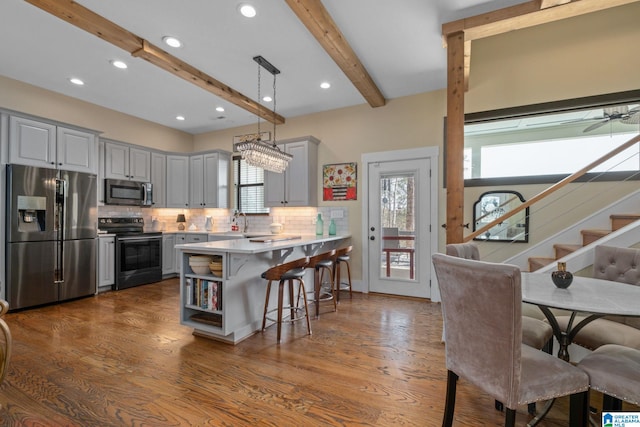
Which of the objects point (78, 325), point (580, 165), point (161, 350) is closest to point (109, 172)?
point (78, 325)

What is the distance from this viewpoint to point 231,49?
3.17 meters

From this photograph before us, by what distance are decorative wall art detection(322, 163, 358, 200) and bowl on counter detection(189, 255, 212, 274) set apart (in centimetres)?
252

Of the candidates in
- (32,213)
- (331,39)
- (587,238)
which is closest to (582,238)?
(587,238)

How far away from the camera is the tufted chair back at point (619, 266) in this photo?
2123 mm

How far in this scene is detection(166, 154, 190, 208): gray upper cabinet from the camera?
227 inches

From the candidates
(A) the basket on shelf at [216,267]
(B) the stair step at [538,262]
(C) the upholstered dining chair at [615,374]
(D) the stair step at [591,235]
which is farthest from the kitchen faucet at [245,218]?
(C) the upholstered dining chair at [615,374]

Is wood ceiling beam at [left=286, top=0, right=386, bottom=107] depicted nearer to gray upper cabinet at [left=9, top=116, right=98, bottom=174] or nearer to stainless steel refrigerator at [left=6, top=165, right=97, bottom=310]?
gray upper cabinet at [left=9, top=116, right=98, bottom=174]

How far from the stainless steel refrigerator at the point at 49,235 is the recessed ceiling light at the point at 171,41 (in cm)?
239

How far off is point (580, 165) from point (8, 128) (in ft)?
23.1

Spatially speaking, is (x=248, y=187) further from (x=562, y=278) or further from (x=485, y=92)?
(x=562, y=278)

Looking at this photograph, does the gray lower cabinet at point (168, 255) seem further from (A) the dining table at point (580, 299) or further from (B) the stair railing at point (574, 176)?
(A) the dining table at point (580, 299)

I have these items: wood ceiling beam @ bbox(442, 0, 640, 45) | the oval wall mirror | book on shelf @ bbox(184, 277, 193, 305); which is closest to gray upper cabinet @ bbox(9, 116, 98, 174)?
book on shelf @ bbox(184, 277, 193, 305)

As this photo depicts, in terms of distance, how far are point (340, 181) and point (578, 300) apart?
11.8ft

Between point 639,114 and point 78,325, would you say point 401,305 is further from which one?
point 78,325
